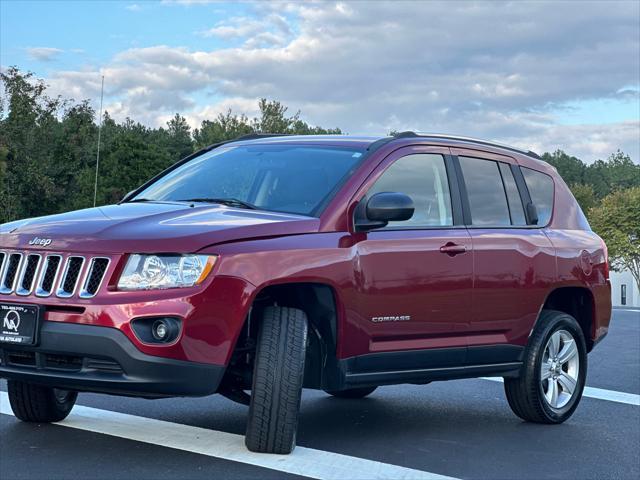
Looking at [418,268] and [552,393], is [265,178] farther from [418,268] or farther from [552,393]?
[552,393]

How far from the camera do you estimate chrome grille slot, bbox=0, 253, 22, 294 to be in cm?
589

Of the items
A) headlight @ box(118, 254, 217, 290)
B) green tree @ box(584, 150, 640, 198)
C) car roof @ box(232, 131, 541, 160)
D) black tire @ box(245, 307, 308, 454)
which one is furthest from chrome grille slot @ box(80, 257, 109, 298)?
green tree @ box(584, 150, 640, 198)

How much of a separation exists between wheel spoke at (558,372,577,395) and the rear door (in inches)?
25.1

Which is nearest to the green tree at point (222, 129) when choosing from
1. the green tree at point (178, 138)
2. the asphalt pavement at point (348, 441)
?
the green tree at point (178, 138)

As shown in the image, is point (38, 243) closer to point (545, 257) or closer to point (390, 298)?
point (390, 298)

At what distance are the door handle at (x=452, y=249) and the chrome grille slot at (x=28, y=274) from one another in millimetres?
2573

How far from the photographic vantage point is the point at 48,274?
579 centimetres

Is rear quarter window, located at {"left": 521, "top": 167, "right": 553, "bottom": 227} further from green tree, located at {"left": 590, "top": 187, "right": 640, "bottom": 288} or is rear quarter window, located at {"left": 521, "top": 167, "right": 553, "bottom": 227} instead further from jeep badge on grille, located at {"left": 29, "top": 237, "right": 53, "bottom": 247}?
green tree, located at {"left": 590, "top": 187, "right": 640, "bottom": 288}

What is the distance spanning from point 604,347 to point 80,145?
7641 centimetres

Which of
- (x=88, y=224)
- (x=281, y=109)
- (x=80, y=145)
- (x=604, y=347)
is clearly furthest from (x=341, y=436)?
(x=281, y=109)

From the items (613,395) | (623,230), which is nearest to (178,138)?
(623,230)

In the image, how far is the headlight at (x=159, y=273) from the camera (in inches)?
222

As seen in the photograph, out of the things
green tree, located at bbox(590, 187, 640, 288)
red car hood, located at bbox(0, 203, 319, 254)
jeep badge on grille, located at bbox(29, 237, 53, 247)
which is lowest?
green tree, located at bbox(590, 187, 640, 288)

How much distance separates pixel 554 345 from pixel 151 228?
366cm
